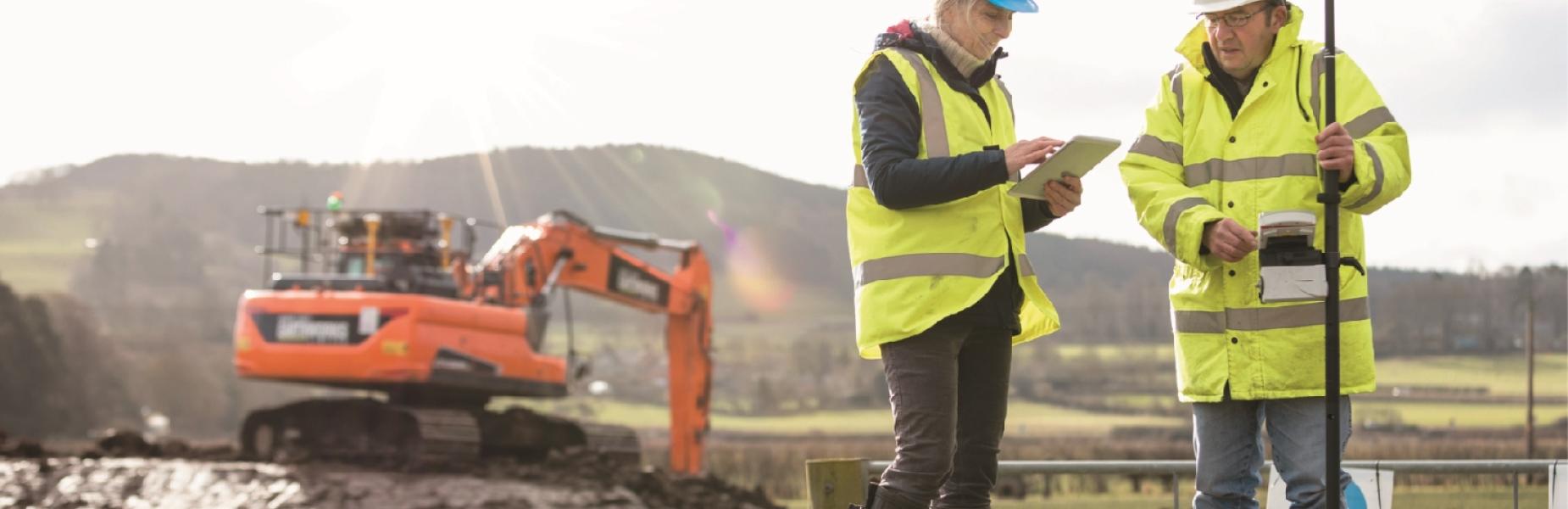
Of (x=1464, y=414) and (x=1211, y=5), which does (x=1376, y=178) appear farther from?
(x=1464, y=414)

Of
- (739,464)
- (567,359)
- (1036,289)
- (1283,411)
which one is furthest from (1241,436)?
(739,464)

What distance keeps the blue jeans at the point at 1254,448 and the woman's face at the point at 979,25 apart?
0.98 m

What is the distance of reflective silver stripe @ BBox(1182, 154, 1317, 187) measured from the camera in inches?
182

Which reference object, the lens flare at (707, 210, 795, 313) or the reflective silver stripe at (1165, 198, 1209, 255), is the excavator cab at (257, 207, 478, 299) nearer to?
the reflective silver stripe at (1165, 198, 1209, 255)

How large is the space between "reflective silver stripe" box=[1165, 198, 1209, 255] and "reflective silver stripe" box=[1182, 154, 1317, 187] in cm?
12

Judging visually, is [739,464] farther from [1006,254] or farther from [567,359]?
[1006,254]

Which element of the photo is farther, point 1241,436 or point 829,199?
point 829,199

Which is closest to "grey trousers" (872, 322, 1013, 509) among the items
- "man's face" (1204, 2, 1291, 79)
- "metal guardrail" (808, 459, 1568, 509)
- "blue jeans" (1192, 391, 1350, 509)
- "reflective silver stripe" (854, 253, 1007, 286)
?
"reflective silver stripe" (854, 253, 1007, 286)

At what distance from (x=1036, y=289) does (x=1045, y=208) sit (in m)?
0.20

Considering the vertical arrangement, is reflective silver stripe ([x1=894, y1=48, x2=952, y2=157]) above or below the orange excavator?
above

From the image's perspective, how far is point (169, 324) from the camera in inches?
3430

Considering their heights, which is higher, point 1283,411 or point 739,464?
point 1283,411

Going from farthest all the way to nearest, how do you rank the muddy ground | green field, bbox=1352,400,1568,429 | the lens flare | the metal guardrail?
the lens flare
green field, bbox=1352,400,1568,429
the muddy ground
the metal guardrail

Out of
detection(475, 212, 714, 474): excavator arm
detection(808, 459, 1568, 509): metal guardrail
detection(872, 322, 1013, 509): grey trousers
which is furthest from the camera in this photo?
detection(475, 212, 714, 474): excavator arm
